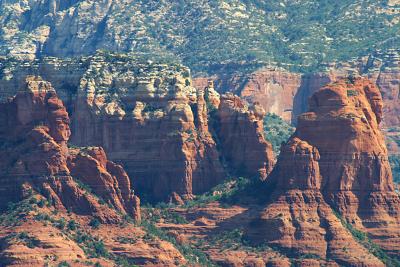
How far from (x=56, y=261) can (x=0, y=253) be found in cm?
345

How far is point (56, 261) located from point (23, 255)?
2190 millimetres

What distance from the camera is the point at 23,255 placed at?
19888 cm

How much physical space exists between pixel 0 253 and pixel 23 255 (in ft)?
5.15

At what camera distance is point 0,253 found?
655ft

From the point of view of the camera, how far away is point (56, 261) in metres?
200
